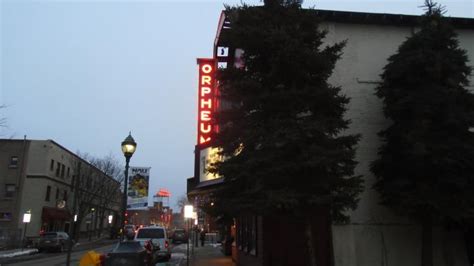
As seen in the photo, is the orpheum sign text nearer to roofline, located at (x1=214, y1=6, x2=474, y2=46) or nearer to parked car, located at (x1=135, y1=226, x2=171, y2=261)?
parked car, located at (x1=135, y1=226, x2=171, y2=261)

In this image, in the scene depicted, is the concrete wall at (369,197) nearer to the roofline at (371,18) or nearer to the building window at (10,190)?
the roofline at (371,18)

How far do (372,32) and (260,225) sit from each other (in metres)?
8.05

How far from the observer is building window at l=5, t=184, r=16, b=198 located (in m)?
51.2

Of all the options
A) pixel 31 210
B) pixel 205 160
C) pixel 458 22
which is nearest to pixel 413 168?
pixel 458 22

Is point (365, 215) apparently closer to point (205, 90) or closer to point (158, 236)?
point (205, 90)

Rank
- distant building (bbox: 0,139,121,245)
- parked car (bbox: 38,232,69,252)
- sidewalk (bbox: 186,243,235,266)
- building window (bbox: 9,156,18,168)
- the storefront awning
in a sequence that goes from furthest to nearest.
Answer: the storefront awning → building window (bbox: 9,156,18,168) → distant building (bbox: 0,139,121,245) → parked car (bbox: 38,232,69,252) → sidewalk (bbox: 186,243,235,266)

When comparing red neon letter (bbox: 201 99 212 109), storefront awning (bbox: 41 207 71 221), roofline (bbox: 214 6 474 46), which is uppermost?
roofline (bbox: 214 6 474 46)

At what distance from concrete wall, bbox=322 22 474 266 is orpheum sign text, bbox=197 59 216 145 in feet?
28.1

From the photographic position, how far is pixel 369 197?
16.2 m

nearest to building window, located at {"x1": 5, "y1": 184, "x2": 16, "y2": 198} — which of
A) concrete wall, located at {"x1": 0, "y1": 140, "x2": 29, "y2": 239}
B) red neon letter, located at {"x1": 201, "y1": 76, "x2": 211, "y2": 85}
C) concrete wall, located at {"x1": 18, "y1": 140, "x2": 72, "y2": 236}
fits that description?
concrete wall, located at {"x1": 0, "y1": 140, "x2": 29, "y2": 239}

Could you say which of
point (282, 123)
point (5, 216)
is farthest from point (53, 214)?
point (282, 123)

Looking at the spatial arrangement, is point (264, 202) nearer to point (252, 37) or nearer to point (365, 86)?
point (252, 37)

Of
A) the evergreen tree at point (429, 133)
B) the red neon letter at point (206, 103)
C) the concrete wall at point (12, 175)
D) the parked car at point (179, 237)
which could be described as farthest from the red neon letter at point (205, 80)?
the parked car at point (179, 237)

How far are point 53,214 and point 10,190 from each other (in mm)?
5435
